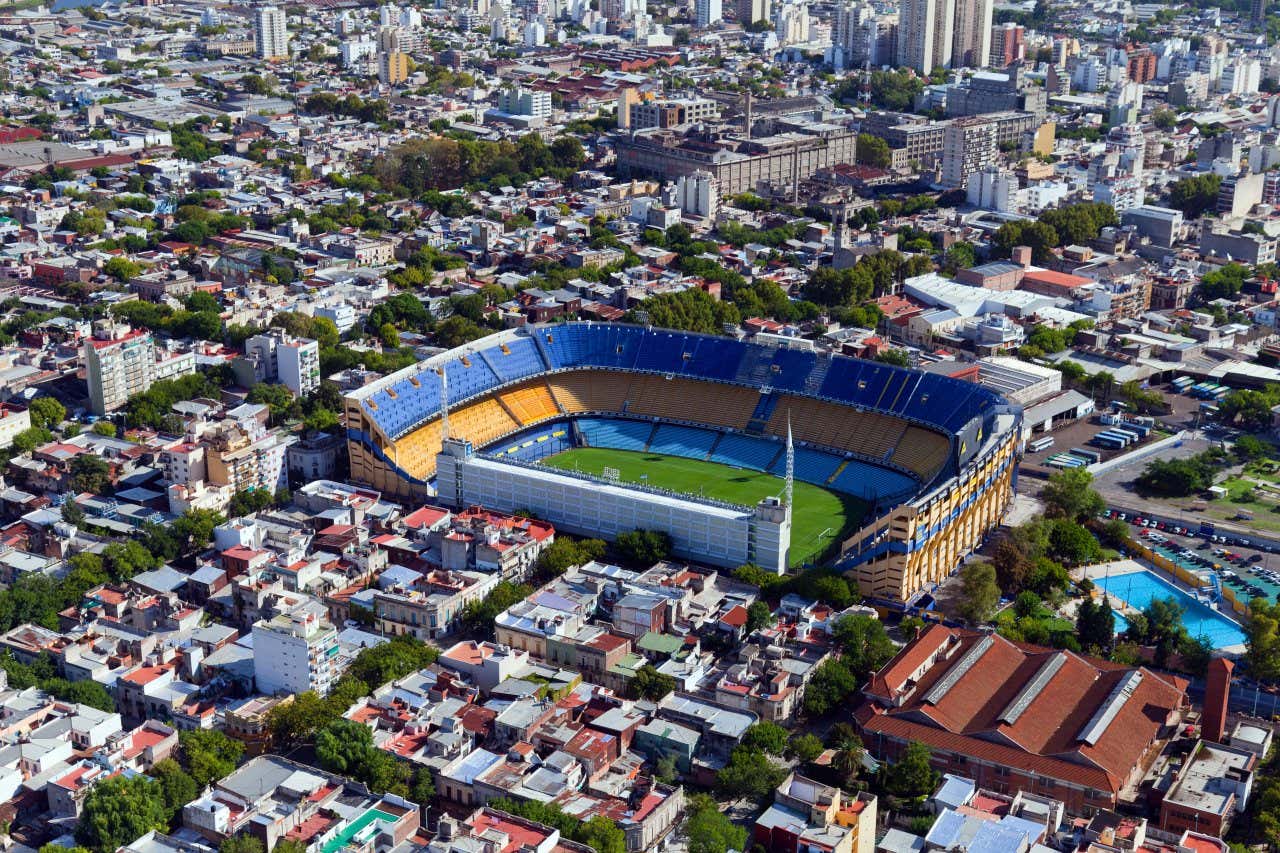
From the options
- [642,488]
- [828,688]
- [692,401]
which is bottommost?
[828,688]

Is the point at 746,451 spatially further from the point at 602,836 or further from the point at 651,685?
the point at 602,836

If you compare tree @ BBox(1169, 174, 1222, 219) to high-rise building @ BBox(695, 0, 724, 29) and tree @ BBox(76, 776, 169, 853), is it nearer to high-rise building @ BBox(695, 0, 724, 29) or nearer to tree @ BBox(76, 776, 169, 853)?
tree @ BBox(76, 776, 169, 853)

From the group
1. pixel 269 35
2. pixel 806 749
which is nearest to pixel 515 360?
pixel 806 749

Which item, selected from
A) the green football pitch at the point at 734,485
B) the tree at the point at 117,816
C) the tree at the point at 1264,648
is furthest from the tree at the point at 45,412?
the tree at the point at 1264,648

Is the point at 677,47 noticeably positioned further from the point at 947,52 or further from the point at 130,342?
the point at 130,342

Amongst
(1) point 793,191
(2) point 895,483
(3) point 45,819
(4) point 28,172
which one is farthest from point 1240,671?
(4) point 28,172

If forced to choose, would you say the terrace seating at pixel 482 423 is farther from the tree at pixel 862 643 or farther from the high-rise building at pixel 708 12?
the high-rise building at pixel 708 12
